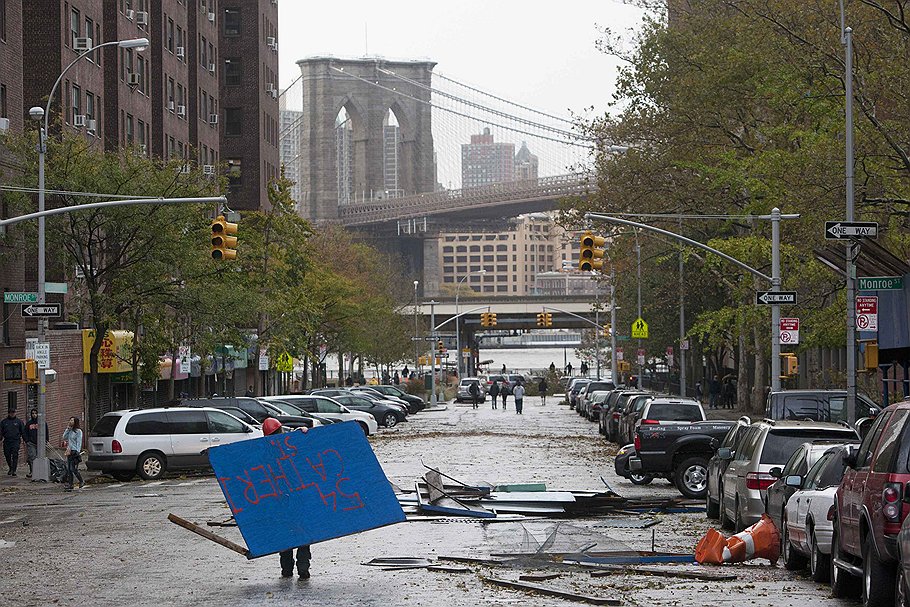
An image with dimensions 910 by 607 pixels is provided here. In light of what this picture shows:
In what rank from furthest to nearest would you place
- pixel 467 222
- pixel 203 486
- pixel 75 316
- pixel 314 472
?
pixel 467 222 → pixel 75 316 → pixel 203 486 → pixel 314 472

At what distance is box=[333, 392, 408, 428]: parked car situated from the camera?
6100cm

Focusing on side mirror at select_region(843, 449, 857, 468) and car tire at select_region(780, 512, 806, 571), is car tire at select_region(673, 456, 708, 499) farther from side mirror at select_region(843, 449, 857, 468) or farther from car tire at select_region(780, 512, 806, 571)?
side mirror at select_region(843, 449, 857, 468)

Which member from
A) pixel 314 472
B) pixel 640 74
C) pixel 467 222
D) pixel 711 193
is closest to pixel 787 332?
pixel 711 193

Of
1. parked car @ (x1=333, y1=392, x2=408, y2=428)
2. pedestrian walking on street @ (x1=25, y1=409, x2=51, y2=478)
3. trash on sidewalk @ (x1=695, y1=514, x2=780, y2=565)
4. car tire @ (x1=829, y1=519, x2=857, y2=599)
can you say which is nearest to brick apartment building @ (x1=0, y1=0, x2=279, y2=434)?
pedestrian walking on street @ (x1=25, y1=409, x2=51, y2=478)

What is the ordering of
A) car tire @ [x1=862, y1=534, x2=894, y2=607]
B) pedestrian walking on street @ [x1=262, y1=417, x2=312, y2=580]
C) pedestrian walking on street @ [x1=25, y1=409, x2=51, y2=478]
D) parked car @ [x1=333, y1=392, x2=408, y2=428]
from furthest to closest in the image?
1. parked car @ [x1=333, y1=392, x2=408, y2=428]
2. pedestrian walking on street @ [x1=25, y1=409, x2=51, y2=478]
3. pedestrian walking on street @ [x1=262, y1=417, x2=312, y2=580]
4. car tire @ [x1=862, y1=534, x2=894, y2=607]

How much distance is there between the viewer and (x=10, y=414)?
37.2 metres

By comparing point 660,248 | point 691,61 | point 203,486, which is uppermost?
point 691,61

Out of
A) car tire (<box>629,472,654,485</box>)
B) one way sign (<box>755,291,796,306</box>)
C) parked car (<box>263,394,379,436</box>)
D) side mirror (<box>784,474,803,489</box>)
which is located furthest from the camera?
parked car (<box>263,394,379,436</box>)

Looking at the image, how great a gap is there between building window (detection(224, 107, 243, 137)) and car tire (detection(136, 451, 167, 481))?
188 feet

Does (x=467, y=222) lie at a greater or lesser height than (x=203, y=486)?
greater

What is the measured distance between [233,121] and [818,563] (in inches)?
3106

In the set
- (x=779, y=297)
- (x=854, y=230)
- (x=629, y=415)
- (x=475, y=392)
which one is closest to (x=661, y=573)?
(x=854, y=230)

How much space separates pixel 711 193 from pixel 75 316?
20.6 meters

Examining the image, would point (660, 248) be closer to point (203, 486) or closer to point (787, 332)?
point (787, 332)
